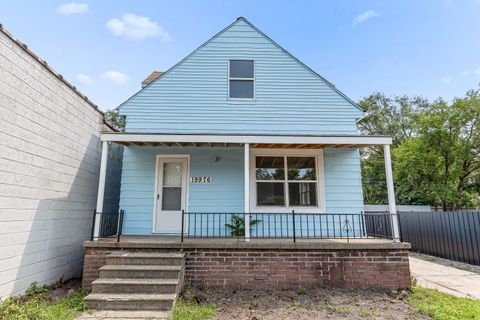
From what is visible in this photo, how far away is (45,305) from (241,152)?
15.1 ft

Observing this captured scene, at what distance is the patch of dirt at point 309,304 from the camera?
149 inches

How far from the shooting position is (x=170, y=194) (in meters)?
6.46

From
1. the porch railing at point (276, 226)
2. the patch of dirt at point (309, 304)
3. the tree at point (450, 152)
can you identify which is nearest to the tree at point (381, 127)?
the tree at point (450, 152)

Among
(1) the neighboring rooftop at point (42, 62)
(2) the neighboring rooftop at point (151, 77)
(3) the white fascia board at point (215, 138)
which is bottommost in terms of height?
(3) the white fascia board at point (215, 138)

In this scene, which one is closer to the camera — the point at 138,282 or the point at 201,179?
the point at 138,282

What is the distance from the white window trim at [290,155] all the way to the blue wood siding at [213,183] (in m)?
0.14

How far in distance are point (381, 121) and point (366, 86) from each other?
4048 millimetres

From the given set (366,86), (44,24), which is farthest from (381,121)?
(44,24)

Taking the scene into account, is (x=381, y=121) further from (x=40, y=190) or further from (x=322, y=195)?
(x=40, y=190)

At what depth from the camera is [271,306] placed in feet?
13.4

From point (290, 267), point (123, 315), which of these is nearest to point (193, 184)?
point (290, 267)

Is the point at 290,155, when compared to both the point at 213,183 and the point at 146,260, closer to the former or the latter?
the point at 213,183

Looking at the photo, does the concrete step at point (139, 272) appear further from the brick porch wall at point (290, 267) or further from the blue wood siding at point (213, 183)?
the blue wood siding at point (213, 183)

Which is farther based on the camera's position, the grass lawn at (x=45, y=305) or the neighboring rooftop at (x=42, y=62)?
the neighboring rooftop at (x=42, y=62)
